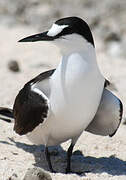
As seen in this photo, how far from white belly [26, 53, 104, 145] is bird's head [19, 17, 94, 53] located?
4.5 inches

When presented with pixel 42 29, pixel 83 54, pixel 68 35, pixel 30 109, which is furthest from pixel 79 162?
pixel 42 29

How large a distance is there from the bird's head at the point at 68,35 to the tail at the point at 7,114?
1.21 metres

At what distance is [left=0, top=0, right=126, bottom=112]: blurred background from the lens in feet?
29.5

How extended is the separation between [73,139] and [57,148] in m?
0.74

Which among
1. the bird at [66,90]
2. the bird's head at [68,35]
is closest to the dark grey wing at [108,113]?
the bird at [66,90]

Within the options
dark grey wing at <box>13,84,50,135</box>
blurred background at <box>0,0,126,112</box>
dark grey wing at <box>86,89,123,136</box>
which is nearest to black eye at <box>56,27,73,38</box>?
dark grey wing at <box>13,84,50,135</box>

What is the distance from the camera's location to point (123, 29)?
12.2 m

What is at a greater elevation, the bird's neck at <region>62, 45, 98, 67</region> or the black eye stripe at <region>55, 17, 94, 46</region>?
the black eye stripe at <region>55, 17, 94, 46</region>

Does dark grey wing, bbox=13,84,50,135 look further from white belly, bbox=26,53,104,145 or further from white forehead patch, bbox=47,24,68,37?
white forehead patch, bbox=47,24,68,37

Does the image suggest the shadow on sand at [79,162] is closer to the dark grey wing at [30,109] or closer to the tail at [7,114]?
the tail at [7,114]

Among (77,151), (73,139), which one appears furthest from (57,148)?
(73,139)

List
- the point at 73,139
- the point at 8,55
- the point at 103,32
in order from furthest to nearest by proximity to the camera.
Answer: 1. the point at 103,32
2. the point at 8,55
3. the point at 73,139

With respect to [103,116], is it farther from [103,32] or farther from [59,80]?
[103,32]

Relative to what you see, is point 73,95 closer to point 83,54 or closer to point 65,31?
point 83,54
